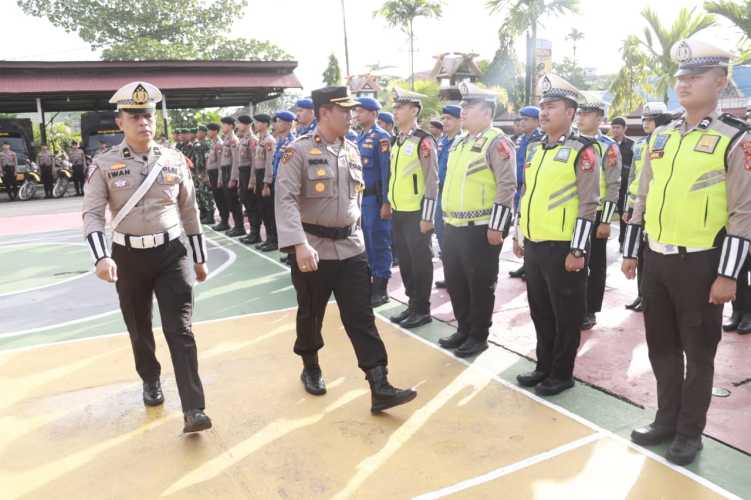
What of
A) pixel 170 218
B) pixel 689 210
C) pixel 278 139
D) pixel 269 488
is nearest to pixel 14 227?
pixel 278 139

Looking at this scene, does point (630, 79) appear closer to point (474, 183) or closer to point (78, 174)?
point (474, 183)

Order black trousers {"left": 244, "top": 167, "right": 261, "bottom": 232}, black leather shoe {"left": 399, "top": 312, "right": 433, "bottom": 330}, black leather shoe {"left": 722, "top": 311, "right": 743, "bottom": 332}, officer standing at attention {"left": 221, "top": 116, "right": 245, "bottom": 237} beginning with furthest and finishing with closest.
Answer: officer standing at attention {"left": 221, "top": 116, "right": 245, "bottom": 237} < black trousers {"left": 244, "top": 167, "right": 261, "bottom": 232} < black leather shoe {"left": 399, "top": 312, "right": 433, "bottom": 330} < black leather shoe {"left": 722, "top": 311, "right": 743, "bottom": 332}

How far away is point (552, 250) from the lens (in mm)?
3930

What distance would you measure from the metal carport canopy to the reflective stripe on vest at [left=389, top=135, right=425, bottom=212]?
→ 687 inches

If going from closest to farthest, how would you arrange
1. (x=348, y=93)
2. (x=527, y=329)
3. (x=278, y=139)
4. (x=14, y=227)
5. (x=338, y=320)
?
1. (x=348, y=93)
2. (x=527, y=329)
3. (x=338, y=320)
4. (x=278, y=139)
5. (x=14, y=227)

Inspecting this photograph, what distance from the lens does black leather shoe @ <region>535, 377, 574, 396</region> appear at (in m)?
4.00

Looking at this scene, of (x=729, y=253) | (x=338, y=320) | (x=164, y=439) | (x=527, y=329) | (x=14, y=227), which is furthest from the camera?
(x=14, y=227)

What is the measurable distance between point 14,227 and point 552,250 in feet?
41.9

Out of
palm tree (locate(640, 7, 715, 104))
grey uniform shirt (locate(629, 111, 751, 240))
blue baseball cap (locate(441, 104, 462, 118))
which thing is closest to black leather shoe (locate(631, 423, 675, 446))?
grey uniform shirt (locate(629, 111, 751, 240))

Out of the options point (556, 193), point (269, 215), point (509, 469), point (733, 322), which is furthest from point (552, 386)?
point (269, 215)

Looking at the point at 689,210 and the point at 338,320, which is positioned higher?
the point at 689,210

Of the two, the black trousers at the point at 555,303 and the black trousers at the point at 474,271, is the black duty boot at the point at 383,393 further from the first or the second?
the black trousers at the point at 474,271

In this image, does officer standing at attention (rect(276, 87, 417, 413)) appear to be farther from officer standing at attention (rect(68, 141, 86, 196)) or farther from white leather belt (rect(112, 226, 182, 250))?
officer standing at attention (rect(68, 141, 86, 196))

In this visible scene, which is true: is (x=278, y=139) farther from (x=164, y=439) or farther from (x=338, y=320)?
(x=164, y=439)
